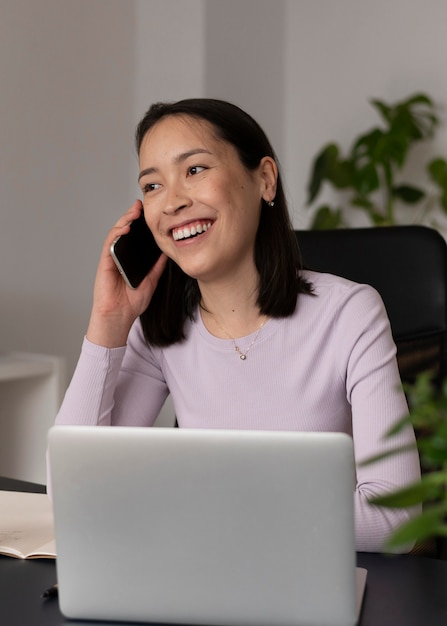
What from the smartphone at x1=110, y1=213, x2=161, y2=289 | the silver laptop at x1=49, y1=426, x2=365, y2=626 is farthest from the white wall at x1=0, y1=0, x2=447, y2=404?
the silver laptop at x1=49, y1=426, x2=365, y2=626

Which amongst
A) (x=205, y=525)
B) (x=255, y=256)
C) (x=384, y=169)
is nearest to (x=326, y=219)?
(x=384, y=169)

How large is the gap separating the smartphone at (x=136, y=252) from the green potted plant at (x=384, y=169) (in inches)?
76.7

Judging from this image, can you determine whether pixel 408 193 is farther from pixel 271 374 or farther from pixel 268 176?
pixel 271 374

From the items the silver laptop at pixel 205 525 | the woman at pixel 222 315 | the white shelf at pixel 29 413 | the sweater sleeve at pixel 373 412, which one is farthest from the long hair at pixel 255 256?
the white shelf at pixel 29 413

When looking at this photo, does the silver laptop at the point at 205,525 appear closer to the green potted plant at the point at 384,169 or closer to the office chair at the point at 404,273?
the office chair at the point at 404,273

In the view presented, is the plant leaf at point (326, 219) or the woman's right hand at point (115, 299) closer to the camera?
the woman's right hand at point (115, 299)

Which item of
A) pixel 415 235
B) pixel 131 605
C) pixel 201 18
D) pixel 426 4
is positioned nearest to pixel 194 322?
pixel 415 235

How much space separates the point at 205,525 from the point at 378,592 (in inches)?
9.2

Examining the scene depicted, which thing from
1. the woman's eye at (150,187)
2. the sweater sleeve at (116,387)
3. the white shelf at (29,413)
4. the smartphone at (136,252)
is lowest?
the white shelf at (29,413)

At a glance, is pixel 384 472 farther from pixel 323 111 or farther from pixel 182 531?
pixel 323 111

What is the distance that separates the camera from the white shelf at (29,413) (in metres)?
2.54

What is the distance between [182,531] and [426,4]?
313 centimetres

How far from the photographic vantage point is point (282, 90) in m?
3.86

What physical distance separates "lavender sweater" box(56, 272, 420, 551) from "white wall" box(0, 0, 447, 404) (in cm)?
145
